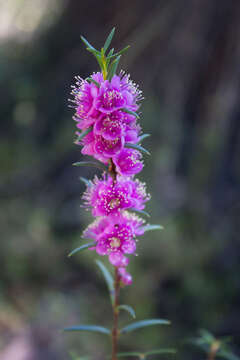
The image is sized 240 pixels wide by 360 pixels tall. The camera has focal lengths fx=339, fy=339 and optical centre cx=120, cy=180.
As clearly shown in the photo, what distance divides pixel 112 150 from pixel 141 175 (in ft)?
10.9

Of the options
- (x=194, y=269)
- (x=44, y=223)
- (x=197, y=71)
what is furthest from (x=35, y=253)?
(x=197, y=71)

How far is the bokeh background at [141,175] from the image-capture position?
367 centimetres

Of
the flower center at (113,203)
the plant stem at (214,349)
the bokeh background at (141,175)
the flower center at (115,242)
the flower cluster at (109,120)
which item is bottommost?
the plant stem at (214,349)

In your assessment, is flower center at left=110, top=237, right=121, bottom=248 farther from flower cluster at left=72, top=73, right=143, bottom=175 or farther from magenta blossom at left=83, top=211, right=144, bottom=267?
flower cluster at left=72, top=73, right=143, bottom=175

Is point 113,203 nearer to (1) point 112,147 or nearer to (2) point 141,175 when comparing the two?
(1) point 112,147

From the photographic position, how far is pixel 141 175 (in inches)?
175

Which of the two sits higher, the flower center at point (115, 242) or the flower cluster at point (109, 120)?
the flower cluster at point (109, 120)

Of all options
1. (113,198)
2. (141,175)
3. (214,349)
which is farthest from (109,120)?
(141,175)

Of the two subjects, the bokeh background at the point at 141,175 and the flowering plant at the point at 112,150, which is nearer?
the flowering plant at the point at 112,150

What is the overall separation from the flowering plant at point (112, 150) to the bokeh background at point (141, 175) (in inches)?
87.4

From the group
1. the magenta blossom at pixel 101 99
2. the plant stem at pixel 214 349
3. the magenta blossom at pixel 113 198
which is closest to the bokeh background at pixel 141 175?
the plant stem at pixel 214 349

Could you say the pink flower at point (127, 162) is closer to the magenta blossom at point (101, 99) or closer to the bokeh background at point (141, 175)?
the magenta blossom at point (101, 99)

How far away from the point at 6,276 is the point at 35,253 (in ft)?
1.51

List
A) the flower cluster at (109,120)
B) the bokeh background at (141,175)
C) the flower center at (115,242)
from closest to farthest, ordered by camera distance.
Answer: the flower cluster at (109,120) < the flower center at (115,242) < the bokeh background at (141,175)
